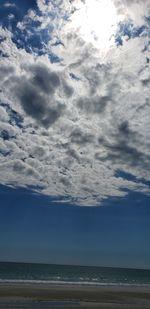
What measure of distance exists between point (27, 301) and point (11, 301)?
1385mm

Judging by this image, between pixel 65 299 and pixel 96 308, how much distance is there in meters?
6.15

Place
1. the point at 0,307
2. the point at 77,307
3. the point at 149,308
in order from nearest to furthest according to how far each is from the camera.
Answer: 1. the point at 0,307
2. the point at 77,307
3. the point at 149,308

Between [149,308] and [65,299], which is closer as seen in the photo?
[149,308]

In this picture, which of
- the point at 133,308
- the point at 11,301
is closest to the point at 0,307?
the point at 11,301

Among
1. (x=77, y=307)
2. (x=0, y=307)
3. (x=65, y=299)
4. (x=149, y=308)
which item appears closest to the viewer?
(x=0, y=307)

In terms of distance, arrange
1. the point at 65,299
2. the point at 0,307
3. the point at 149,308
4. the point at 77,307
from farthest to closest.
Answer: the point at 65,299 → the point at 149,308 → the point at 77,307 → the point at 0,307

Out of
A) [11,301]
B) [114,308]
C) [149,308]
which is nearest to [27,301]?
[11,301]

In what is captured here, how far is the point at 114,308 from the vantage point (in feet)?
94.9

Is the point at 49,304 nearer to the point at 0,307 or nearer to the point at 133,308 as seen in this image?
the point at 0,307

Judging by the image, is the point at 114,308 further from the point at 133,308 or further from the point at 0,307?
the point at 0,307

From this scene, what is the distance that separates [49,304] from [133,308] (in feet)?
21.3

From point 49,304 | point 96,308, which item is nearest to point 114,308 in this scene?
point 96,308

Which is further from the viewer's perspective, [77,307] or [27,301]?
[27,301]

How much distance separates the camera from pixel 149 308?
30.2 meters
